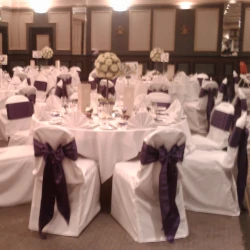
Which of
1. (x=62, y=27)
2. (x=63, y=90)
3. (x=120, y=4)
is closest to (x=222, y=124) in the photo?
(x=63, y=90)

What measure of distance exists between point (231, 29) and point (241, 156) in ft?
30.1

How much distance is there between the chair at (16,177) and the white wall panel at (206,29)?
9552 millimetres

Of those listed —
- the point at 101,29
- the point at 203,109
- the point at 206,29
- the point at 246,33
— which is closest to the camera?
the point at 203,109

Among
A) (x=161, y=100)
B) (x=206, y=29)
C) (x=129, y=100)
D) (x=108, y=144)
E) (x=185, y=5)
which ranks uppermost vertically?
(x=185, y=5)

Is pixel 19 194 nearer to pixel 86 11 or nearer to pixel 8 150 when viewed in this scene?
pixel 8 150

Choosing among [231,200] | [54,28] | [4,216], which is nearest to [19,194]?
[4,216]

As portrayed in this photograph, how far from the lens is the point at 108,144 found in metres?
3.67

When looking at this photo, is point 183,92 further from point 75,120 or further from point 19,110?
point 75,120

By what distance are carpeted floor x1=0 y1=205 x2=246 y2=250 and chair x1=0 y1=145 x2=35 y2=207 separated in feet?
0.58

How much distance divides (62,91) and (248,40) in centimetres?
693

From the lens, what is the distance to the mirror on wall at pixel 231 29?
39.9ft

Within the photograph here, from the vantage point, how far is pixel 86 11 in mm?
13406

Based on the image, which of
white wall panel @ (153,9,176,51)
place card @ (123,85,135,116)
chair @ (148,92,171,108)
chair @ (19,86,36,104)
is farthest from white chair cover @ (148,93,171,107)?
white wall panel @ (153,9,176,51)

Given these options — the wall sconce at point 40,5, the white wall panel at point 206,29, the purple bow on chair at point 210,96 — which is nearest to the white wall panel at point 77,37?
the wall sconce at point 40,5
